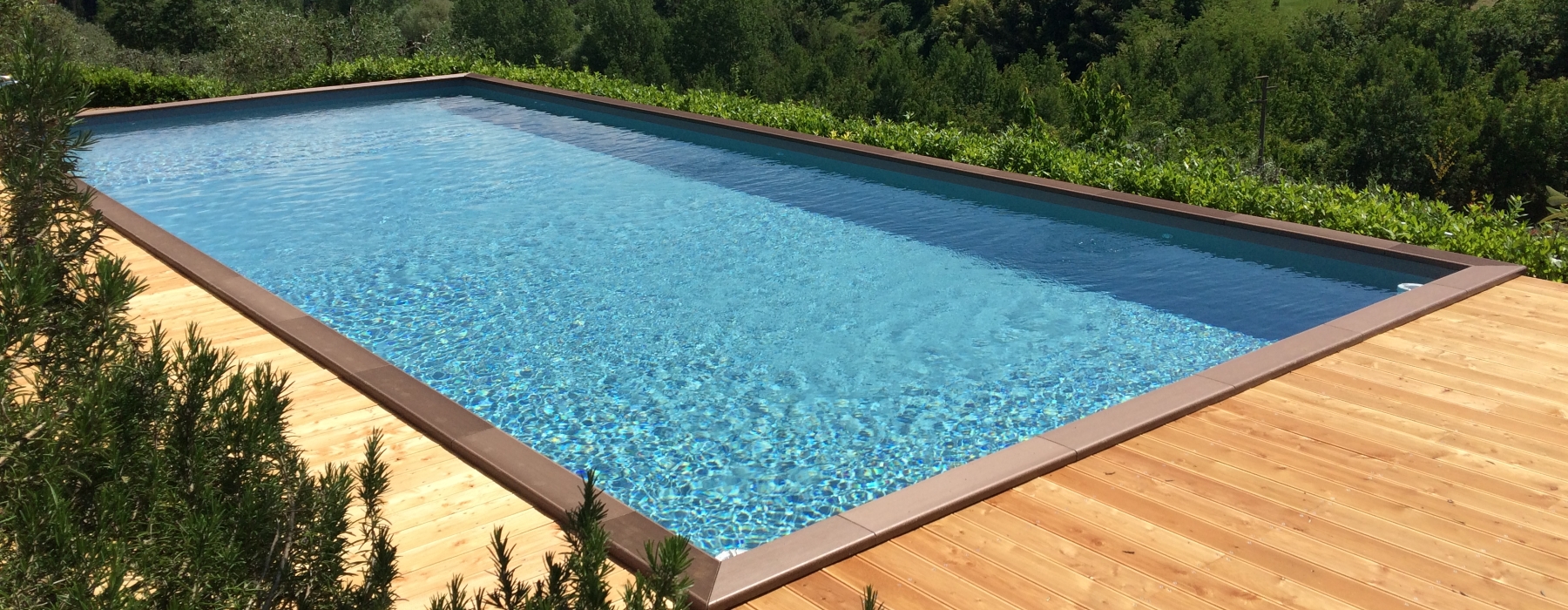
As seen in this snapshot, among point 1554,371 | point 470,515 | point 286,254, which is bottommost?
point 286,254

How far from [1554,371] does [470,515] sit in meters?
4.62

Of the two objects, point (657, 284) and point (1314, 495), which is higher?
point (1314, 495)

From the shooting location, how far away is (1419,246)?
693cm

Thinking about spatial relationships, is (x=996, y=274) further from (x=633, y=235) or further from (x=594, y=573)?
(x=594, y=573)

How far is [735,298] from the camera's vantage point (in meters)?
7.47

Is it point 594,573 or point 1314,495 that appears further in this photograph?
point 1314,495

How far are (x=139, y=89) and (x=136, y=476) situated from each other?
14.7 metres

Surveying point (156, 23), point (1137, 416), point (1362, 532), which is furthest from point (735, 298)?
point (156, 23)

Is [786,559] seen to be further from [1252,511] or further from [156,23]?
[156,23]

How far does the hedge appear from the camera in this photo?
6.96 meters

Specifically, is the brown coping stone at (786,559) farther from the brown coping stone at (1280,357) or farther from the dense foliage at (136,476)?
the brown coping stone at (1280,357)

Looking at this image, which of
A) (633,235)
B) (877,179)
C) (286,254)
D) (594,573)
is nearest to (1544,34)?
(877,179)

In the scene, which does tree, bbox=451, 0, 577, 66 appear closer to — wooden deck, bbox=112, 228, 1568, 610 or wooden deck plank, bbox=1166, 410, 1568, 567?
Result: wooden deck, bbox=112, 228, 1568, 610

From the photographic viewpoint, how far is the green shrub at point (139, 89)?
1405 centimetres
